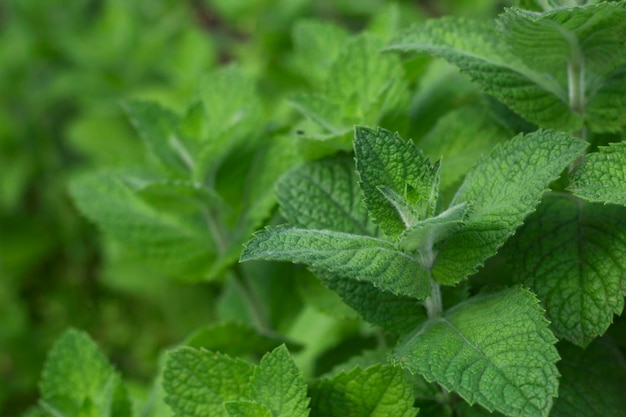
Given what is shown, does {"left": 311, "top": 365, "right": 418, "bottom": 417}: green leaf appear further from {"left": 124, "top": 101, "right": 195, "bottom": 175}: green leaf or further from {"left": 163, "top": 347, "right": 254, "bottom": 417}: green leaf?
{"left": 124, "top": 101, "right": 195, "bottom": 175}: green leaf

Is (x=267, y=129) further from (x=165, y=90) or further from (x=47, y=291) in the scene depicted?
(x=47, y=291)

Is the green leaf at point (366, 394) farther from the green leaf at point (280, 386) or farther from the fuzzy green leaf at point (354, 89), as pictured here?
the fuzzy green leaf at point (354, 89)

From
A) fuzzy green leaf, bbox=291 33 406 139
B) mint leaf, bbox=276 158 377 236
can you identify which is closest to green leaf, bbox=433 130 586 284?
mint leaf, bbox=276 158 377 236

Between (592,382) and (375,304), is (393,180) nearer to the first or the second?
(375,304)

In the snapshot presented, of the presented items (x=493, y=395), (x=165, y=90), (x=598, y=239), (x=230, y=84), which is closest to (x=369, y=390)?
(x=493, y=395)

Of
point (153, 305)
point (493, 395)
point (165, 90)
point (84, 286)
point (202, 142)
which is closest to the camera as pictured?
point (493, 395)

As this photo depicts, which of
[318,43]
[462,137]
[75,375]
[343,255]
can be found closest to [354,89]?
[462,137]

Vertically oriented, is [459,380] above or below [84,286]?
above
